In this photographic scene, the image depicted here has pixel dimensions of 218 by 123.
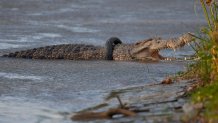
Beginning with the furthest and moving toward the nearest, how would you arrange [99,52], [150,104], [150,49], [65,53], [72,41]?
1. [72,41]
2. [99,52]
3. [65,53]
4. [150,49]
5. [150,104]

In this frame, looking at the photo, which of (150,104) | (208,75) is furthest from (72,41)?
(150,104)

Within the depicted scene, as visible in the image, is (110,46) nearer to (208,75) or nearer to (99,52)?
(99,52)

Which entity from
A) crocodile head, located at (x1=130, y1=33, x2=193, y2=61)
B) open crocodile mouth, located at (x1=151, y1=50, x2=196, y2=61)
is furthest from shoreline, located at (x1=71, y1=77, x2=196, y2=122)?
crocodile head, located at (x1=130, y1=33, x2=193, y2=61)

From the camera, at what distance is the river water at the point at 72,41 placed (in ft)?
19.6

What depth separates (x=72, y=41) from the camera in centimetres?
1070

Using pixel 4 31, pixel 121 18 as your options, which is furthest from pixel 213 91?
pixel 121 18

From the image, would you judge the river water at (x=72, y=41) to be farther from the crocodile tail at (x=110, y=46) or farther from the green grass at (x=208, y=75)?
the green grass at (x=208, y=75)

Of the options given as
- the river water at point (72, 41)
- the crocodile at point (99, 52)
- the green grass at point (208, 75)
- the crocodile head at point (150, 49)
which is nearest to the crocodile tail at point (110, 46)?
the crocodile at point (99, 52)

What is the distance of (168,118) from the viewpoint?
481cm

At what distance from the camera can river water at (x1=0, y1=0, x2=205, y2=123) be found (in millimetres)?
5965

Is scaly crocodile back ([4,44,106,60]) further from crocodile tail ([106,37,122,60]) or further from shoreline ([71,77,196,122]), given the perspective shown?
shoreline ([71,77,196,122])

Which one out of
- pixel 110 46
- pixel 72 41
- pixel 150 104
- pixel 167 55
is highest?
pixel 72 41

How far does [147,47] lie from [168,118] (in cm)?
446

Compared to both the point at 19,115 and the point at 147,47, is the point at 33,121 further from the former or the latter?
the point at 147,47
